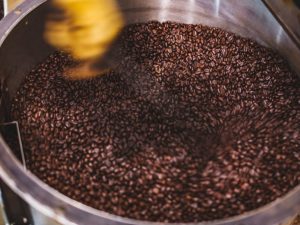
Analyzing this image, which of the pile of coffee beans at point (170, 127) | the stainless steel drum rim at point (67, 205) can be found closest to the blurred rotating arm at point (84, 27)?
the pile of coffee beans at point (170, 127)

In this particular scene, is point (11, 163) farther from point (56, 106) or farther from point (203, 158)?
point (203, 158)

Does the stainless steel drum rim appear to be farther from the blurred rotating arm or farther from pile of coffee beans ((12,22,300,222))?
the blurred rotating arm

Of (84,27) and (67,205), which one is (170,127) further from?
(84,27)

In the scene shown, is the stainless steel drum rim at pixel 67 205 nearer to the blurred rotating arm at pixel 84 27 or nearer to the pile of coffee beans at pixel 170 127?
the pile of coffee beans at pixel 170 127

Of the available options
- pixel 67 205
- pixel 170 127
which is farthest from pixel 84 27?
pixel 67 205

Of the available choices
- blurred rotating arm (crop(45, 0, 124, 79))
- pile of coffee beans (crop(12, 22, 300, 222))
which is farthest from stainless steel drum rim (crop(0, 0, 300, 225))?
blurred rotating arm (crop(45, 0, 124, 79))

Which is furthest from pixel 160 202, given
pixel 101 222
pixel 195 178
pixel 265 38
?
pixel 265 38
